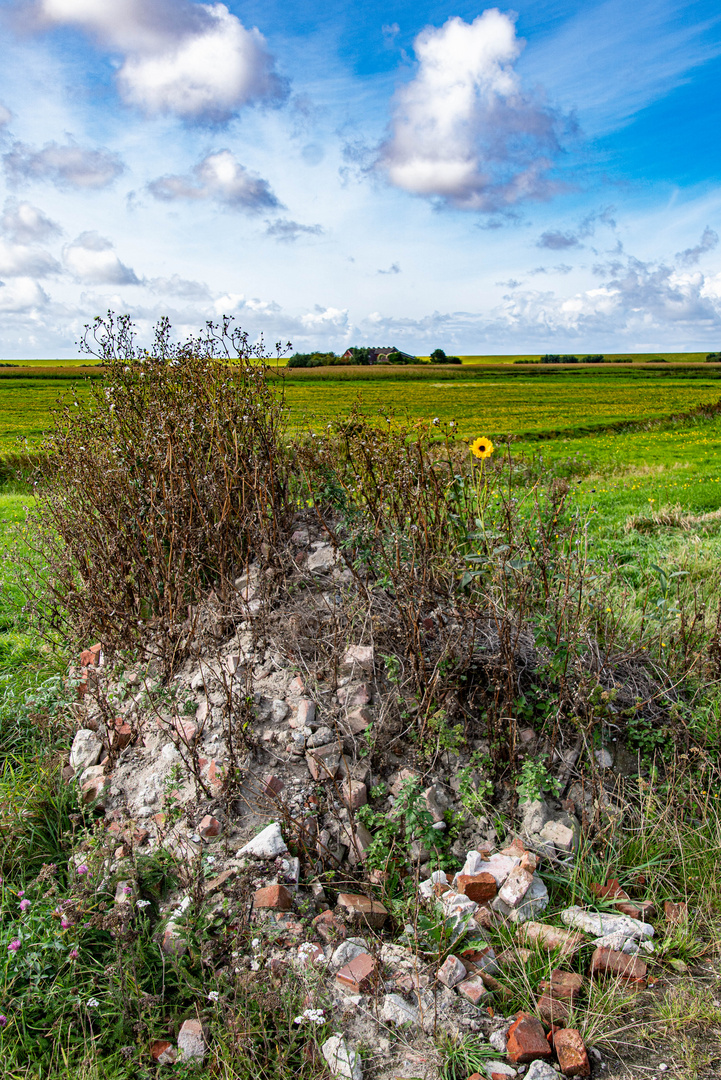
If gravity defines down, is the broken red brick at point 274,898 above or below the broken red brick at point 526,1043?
above

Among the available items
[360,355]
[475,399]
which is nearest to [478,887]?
[475,399]

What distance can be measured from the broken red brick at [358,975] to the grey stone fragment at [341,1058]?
0.19 meters

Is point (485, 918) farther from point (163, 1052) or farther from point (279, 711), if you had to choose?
point (279, 711)

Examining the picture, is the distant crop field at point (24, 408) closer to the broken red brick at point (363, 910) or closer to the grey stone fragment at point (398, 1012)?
the broken red brick at point (363, 910)

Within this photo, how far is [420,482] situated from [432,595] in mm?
791

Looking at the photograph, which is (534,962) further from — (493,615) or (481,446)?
(481,446)

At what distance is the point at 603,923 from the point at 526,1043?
2.28 feet

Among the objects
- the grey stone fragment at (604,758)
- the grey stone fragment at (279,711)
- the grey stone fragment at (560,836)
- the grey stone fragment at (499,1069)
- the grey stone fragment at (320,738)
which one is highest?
the grey stone fragment at (279,711)

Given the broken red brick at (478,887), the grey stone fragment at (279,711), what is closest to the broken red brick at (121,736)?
the grey stone fragment at (279,711)

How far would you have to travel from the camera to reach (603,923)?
2762 millimetres

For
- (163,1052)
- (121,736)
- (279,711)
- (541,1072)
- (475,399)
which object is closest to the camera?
(541,1072)

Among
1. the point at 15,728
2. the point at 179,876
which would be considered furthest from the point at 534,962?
the point at 15,728

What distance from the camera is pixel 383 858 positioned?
3002mm

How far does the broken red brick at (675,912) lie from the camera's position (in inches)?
110
